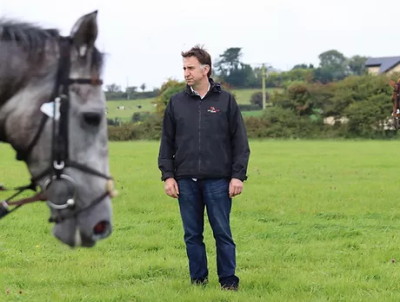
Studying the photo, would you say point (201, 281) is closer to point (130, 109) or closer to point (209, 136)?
point (209, 136)

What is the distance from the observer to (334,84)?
65.8m

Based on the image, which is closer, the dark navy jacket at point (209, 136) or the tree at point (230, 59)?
the dark navy jacket at point (209, 136)

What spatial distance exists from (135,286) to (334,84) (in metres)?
61.2

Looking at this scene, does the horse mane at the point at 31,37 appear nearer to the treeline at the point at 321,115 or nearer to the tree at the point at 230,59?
the treeline at the point at 321,115

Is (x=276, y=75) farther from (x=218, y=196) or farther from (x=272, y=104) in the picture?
(x=218, y=196)

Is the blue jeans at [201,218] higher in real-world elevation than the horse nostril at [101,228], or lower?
lower

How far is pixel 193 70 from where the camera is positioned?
20.7 feet

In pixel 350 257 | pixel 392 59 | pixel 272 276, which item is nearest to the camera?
pixel 272 276

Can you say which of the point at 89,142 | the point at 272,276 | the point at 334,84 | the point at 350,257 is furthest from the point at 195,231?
the point at 334,84

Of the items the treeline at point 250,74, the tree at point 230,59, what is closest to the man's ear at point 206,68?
the treeline at point 250,74

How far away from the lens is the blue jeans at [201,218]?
6556mm

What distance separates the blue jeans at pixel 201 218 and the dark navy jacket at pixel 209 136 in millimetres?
125

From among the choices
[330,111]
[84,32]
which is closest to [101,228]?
[84,32]

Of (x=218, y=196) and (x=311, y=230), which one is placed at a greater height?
(x=218, y=196)
